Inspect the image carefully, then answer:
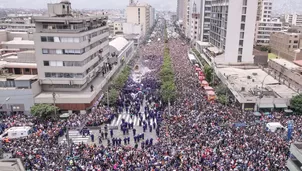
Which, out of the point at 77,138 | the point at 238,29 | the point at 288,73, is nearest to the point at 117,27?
the point at 238,29

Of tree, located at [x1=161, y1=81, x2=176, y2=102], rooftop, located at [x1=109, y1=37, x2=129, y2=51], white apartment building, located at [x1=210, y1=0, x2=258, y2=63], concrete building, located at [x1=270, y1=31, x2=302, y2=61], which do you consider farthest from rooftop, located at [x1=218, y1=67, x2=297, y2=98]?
rooftop, located at [x1=109, y1=37, x2=129, y2=51]

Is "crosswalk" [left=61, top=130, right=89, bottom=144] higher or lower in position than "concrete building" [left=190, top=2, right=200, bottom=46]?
lower

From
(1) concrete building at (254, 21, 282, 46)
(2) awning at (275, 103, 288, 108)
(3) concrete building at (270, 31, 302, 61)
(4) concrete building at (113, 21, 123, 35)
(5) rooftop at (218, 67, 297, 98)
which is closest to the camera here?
(2) awning at (275, 103, 288, 108)

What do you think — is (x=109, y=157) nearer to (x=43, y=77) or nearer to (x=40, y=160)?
(x=40, y=160)

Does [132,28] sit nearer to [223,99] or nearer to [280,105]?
[223,99]

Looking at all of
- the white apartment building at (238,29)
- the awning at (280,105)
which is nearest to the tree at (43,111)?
the awning at (280,105)

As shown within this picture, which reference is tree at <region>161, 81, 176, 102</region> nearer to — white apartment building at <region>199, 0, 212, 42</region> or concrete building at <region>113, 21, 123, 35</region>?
white apartment building at <region>199, 0, 212, 42</region>

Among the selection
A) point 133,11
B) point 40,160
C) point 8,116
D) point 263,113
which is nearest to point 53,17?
point 8,116
